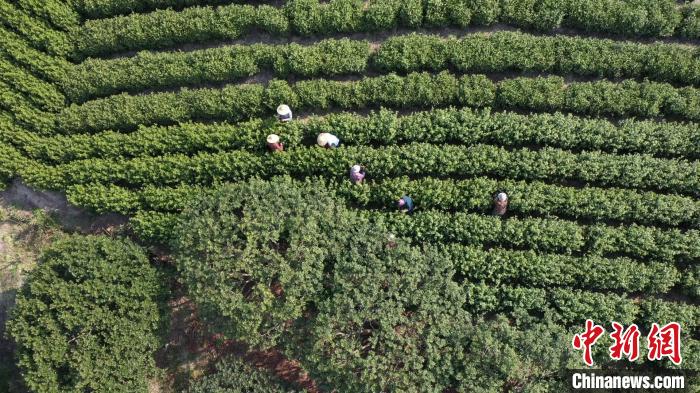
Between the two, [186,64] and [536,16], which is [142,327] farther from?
[536,16]

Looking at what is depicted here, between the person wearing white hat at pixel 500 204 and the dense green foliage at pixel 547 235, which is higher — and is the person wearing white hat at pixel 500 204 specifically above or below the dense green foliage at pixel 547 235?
above

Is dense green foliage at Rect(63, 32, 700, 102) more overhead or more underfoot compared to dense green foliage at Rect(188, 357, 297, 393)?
more overhead

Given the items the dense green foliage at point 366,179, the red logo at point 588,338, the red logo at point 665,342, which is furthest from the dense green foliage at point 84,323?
the red logo at point 665,342

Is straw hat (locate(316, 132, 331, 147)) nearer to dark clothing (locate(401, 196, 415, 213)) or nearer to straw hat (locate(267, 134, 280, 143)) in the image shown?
straw hat (locate(267, 134, 280, 143))

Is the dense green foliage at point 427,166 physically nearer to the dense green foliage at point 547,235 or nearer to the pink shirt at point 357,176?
the pink shirt at point 357,176

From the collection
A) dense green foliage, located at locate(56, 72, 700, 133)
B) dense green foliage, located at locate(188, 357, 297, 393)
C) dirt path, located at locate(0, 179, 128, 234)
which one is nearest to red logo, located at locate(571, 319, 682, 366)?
dense green foliage, located at locate(56, 72, 700, 133)

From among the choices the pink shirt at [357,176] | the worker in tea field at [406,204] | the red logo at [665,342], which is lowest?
the red logo at [665,342]
